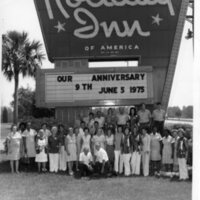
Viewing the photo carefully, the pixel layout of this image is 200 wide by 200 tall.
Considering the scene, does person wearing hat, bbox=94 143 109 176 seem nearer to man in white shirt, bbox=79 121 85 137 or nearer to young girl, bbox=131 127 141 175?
man in white shirt, bbox=79 121 85 137

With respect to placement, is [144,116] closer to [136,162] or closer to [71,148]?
[136,162]

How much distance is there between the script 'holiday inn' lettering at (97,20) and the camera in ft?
44.6

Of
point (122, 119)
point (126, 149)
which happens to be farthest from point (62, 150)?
point (122, 119)

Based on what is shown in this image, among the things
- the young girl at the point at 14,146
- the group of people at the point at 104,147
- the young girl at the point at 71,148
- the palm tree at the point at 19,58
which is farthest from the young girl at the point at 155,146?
the palm tree at the point at 19,58

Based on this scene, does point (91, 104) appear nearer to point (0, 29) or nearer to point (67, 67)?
point (67, 67)

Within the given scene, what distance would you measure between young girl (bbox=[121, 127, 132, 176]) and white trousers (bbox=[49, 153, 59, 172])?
1.91 m

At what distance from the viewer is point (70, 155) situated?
450 inches

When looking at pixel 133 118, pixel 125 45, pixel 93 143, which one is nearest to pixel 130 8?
pixel 125 45

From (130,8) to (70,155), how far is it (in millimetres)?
5562

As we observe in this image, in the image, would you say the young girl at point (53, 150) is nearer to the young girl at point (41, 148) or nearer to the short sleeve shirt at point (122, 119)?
the young girl at point (41, 148)

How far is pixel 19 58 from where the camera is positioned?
22.6m

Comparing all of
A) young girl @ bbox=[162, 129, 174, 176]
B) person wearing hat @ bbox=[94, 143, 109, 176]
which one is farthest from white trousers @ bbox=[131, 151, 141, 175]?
person wearing hat @ bbox=[94, 143, 109, 176]

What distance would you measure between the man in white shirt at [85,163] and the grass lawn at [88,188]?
38 centimetres

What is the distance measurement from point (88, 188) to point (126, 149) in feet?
6.85
